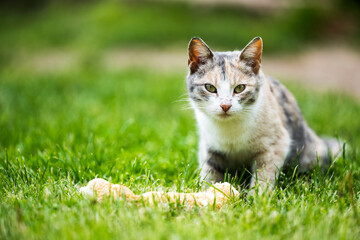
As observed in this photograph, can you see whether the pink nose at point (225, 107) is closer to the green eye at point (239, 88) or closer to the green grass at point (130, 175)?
the green eye at point (239, 88)

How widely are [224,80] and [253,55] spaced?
279 millimetres

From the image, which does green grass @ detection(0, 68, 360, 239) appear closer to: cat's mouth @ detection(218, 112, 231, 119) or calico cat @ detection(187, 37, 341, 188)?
calico cat @ detection(187, 37, 341, 188)

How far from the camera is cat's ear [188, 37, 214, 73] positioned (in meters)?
2.43

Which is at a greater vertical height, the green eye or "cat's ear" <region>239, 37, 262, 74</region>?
"cat's ear" <region>239, 37, 262, 74</region>

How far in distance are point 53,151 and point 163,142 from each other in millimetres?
972

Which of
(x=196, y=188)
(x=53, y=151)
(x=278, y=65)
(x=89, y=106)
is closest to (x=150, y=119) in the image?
(x=89, y=106)

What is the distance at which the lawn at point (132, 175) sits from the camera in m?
1.67

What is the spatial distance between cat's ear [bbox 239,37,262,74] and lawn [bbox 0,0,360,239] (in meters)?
0.77

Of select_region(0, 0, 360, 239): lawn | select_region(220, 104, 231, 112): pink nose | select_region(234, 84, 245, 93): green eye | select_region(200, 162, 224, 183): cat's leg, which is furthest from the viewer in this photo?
select_region(200, 162, 224, 183): cat's leg

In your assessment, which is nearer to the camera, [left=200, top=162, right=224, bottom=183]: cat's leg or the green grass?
the green grass

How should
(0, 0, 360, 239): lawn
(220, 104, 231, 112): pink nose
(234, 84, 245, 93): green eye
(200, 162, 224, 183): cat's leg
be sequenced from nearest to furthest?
(0, 0, 360, 239): lawn, (220, 104, 231, 112): pink nose, (234, 84, 245, 93): green eye, (200, 162, 224, 183): cat's leg

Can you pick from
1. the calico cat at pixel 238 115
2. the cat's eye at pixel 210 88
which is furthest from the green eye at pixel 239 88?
the cat's eye at pixel 210 88

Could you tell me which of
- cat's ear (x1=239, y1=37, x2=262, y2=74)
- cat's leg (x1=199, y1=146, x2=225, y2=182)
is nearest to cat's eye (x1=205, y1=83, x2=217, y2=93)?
cat's ear (x1=239, y1=37, x2=262, y2=74)

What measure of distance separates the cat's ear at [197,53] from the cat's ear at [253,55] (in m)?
0.22
